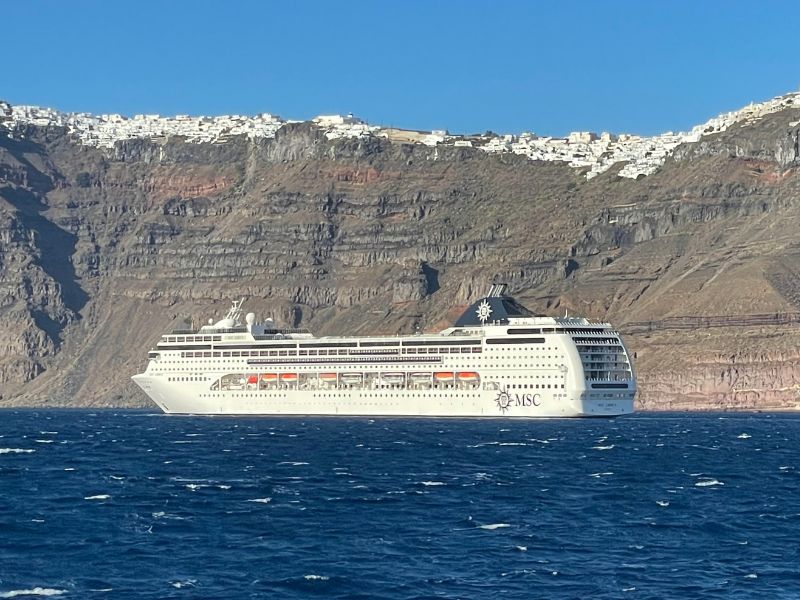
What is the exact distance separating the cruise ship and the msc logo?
0.30 ft

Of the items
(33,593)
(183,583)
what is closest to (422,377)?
(183,583)

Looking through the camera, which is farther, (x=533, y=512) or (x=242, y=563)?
(x=533, y=512)

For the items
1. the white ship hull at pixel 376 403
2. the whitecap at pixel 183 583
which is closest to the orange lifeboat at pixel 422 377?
the white ship hull at pixel 376 403

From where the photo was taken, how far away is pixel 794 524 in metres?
57.8

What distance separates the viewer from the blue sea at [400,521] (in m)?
46.5

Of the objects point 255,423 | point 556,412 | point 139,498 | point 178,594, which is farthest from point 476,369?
point 178,594

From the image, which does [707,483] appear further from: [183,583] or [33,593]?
[33,593]

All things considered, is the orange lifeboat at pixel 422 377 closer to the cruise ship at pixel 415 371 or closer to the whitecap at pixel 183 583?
the cruise ship at pixel 415 371

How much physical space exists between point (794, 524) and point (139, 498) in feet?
86.8

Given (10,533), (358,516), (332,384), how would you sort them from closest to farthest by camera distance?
1. (10,533)
2. (358,516)
3. (332,384)

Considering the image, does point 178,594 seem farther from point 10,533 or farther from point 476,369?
point 476,369

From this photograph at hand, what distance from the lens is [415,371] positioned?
490 ft

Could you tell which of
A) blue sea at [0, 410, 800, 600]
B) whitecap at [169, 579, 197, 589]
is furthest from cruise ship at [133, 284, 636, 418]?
whitecap at [169, 579, 197, 589]

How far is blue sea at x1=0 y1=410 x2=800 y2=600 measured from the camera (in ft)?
153
